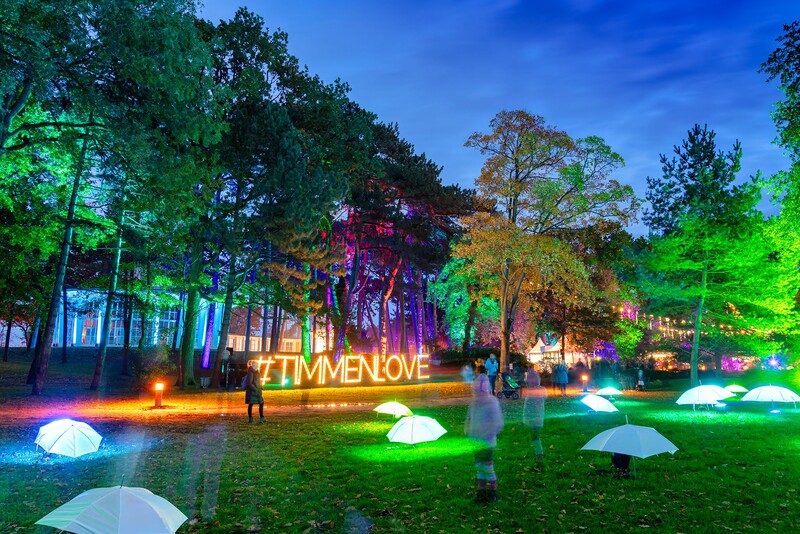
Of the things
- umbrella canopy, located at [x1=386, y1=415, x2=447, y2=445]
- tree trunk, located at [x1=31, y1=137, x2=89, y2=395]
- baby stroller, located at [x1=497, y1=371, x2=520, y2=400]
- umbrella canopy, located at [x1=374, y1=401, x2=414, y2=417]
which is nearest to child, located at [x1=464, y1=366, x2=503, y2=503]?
umbrella canopy, located at [x1=386, y1=415, x2=447, y2=445]

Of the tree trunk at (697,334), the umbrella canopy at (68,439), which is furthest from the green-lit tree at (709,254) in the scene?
the umbrella canopy at (68,439)

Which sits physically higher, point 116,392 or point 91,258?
point 91,258

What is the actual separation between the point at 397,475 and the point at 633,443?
14.8 ft

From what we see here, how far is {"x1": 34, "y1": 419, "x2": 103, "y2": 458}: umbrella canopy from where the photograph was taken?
1217 cm

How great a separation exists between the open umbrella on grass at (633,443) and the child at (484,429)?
157 centimetres

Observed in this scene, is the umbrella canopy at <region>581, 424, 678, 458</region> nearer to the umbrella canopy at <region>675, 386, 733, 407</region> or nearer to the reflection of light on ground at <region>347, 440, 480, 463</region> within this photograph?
the reflection of light on ground at <region>347, 440, 480, 463</region>

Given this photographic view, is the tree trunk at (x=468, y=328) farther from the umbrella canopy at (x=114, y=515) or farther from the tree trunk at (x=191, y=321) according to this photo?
the umbrella canopy at (x=114, y=515)

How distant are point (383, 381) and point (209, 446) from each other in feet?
73.6

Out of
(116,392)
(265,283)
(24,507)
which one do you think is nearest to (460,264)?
(265,283)

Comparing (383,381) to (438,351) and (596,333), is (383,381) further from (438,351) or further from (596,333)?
(438,351)

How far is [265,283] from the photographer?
109 feet

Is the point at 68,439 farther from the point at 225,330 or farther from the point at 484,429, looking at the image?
the point at 225,330

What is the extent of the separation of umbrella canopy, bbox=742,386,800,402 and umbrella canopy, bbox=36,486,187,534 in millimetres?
20684

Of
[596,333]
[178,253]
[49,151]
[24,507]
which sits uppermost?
[49,151]
